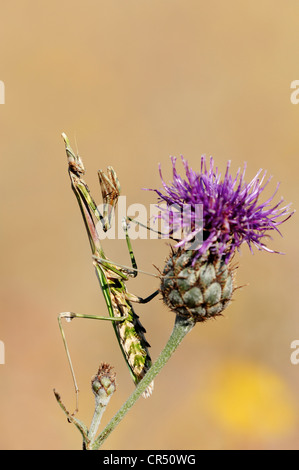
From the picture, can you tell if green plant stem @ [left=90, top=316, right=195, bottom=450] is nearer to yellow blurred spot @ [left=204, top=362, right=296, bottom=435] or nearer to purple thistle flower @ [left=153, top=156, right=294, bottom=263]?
purple thistle flower @ [left=153, top=156, right=294, bottom=263]

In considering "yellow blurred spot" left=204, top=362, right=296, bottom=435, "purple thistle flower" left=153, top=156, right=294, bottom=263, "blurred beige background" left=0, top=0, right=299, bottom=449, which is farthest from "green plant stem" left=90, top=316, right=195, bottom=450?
"yellow blurred spot" left=204, top=362, right=296, bottom=435

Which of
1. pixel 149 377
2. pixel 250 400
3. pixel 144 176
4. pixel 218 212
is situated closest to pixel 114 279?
pixel 149 377

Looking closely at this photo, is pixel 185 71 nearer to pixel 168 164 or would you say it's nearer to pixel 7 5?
pixel 168 164

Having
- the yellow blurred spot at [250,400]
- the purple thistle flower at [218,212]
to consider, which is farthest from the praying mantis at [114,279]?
the yellow blurred spot at [250,400]

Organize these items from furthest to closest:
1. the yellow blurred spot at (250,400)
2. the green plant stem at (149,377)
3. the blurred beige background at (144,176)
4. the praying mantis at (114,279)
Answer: the blurred beige background at (144,176) < the yellow blurred spot at (250,400) < the praying mantis at (114,279) < the green plant stem at (149,377)

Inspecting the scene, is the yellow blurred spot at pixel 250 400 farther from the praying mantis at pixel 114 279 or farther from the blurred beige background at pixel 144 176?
the praying mantis at pixel 114 279

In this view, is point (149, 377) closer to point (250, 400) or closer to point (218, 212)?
point (218, 212)
